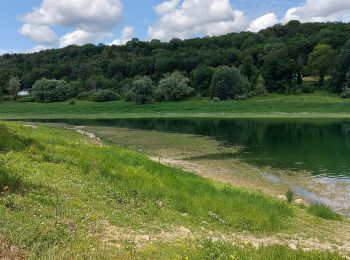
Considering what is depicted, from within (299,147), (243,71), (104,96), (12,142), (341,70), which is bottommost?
(299,147)

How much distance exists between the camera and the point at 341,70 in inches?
5246

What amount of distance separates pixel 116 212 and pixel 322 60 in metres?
140

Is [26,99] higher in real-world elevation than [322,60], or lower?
lower

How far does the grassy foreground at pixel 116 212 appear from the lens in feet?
36.3

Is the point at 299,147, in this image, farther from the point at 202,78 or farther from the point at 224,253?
the point at 202,78

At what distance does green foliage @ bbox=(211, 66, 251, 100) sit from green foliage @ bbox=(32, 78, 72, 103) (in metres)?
54.9

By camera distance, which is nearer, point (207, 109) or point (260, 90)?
point (207, 109)

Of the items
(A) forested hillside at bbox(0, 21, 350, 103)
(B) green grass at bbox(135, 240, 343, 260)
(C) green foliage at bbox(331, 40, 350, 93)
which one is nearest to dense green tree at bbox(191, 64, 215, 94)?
(A) forested hillside at bbox(0, 21, 350, 103)

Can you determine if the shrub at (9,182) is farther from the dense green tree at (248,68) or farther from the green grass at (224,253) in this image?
the dense green tree at (248,68)

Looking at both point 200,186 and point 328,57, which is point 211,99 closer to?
point 328,57

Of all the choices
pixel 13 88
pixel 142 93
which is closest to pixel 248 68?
pixel 142 93

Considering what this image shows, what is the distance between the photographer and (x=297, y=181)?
103ft

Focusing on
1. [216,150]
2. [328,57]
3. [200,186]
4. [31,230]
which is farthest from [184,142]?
[328,57]

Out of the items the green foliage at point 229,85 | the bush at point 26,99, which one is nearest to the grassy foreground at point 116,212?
the green foliage at point 229,85
